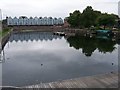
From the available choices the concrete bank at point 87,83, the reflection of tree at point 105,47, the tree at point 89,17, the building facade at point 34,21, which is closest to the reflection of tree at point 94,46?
the reflection of tree at point 105,47

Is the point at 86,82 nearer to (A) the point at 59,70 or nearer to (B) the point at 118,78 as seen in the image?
(B) the point at 118,78

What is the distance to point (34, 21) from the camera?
160 metres

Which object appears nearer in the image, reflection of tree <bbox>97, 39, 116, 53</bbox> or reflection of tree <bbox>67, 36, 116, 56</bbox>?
reflection of tree <bbox>67, 36, 116, 56</bbox>

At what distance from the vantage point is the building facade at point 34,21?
156 meters

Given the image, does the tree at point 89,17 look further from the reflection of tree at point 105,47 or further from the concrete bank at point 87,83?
the concrete bank at point 87,83

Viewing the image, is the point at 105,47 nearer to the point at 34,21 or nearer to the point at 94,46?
the point at 94,46

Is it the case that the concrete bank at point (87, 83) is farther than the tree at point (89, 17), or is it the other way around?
the tree at point (89, 17)

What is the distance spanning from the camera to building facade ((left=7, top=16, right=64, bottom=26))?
513 feet

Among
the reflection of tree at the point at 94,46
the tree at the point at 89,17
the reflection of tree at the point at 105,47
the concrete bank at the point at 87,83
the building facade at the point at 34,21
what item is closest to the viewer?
the concrete bank at the point at 87,83

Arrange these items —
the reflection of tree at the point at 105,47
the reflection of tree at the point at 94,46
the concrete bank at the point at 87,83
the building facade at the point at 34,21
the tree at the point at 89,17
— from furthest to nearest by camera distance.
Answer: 1. the building facade at the point at 34,21
2. the tree at the point at 89,17
3. the reflection of tree at the point at 105,47
4. the reflection of tree at the point at 94,46
5. the concrete bank at the point at 87,83

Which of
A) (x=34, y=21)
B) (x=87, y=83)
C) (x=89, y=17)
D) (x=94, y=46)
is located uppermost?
(x=34, y=21)

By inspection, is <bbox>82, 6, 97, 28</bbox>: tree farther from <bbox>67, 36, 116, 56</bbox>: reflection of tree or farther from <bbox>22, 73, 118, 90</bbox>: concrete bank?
<bbox>22, 73, 118, 90</bbox>: concrete bank

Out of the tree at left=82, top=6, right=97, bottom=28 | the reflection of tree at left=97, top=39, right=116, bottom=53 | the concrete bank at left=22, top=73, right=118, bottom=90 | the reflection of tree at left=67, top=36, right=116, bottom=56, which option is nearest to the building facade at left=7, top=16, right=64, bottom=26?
the tree at left=82, top=6, right=97, bottom=28

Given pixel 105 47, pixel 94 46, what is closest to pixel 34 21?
pixel 94 46
